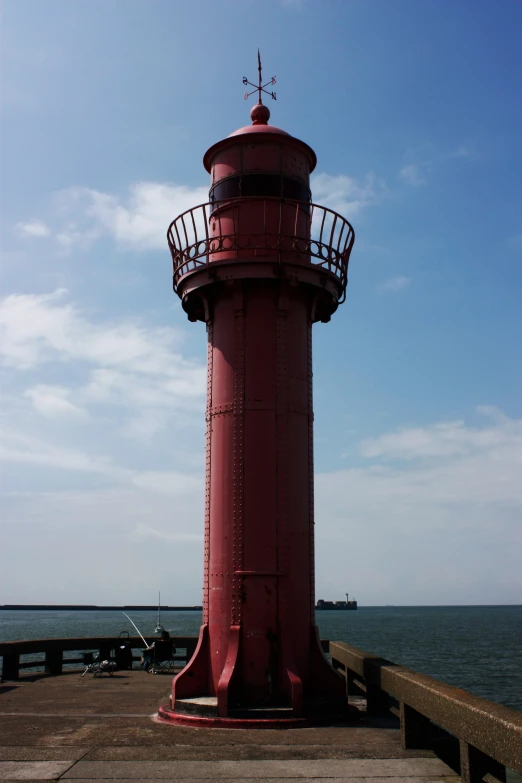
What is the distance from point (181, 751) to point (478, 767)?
3717mm

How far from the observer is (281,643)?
1104cm

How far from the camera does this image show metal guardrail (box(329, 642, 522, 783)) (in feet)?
20.8

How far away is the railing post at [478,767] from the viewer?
704 centimetres

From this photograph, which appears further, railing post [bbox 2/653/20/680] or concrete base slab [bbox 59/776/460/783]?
railing post [bbox 2/653/20/680]

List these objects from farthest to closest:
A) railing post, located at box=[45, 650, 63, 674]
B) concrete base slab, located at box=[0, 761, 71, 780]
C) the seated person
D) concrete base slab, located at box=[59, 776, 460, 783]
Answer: the seated person < railing post, located at box=[45, 650, 63, 674] < concrete base slab, located at box=[0, 761, 71, 780] < concrete base slab, located at box=[59, 776, 460, 783]

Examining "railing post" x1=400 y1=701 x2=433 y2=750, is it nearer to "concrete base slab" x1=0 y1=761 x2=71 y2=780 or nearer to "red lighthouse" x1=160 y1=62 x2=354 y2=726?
"red lighthouse" x1=160 y1=62 x2=354 y2=726

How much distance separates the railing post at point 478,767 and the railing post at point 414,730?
173 centimetres

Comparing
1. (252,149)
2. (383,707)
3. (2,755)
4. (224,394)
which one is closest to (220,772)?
(2,755)

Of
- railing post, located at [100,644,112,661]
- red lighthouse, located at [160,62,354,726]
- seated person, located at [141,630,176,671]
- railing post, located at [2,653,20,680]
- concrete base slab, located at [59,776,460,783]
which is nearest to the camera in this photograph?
concrete base slab, located at [59,776,460,783]

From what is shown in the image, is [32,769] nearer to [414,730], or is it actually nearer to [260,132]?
[414,730]

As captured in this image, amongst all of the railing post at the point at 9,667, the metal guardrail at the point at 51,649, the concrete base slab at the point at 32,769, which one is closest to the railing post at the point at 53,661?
the metal guardrail at the point at 51,649

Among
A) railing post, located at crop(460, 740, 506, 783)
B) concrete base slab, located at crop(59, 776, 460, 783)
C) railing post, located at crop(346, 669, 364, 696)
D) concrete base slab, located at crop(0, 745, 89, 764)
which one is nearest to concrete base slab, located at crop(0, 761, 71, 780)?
concrete base slab, located at crop(0, 745, 89, 764)

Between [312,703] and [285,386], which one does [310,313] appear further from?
[312,703]

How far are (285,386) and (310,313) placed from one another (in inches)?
66.1
